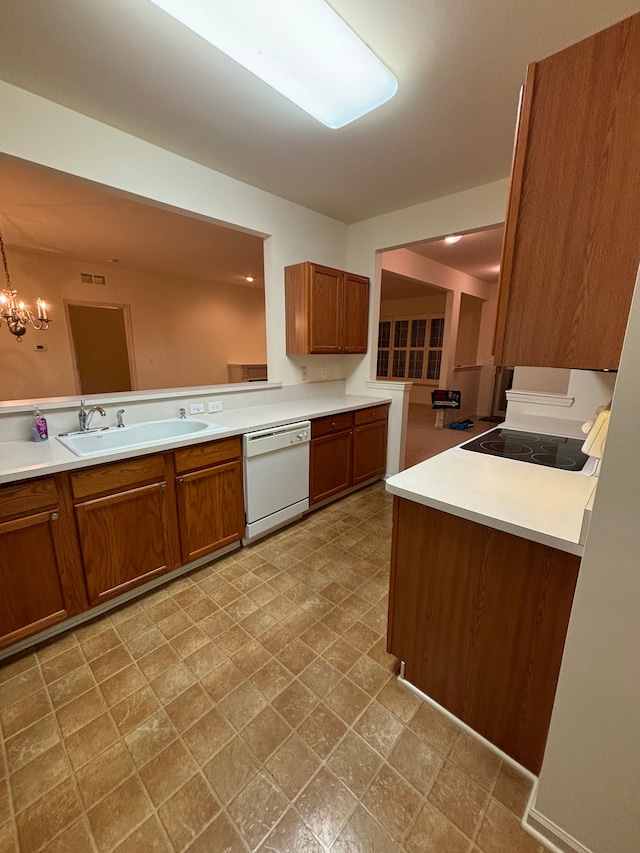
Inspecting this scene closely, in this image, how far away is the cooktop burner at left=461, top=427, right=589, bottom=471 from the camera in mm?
1500

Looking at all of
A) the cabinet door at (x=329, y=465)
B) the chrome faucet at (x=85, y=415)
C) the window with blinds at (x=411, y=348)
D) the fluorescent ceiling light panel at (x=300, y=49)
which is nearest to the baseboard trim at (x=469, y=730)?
the cabinet door at (x=329, y=465)

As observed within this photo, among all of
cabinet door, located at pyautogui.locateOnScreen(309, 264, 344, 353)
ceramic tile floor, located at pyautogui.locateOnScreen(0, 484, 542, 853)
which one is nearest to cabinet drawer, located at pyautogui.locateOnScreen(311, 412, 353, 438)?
cabinet door, located at pyautogui.locateOnScreen(309, 264, 344, 353)

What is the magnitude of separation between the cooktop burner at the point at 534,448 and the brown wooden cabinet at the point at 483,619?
0.61 metres

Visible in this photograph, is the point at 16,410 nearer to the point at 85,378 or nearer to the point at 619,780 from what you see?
the point at 619,780

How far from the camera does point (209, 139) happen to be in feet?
6.77

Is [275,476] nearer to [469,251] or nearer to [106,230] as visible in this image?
[106,230]

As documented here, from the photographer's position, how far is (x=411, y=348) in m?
7.94

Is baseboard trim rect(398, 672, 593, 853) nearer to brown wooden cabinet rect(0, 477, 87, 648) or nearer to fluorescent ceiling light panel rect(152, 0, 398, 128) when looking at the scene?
brown wooden cabinet rect(0, 477, 87, 648)

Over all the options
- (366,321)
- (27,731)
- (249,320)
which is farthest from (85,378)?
(27,731)

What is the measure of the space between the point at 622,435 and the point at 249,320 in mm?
7005

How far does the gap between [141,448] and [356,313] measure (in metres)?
2.43

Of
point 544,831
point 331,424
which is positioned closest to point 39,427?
point 331,424

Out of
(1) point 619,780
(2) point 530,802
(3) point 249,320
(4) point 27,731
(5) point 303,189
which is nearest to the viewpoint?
(1) point 619,780

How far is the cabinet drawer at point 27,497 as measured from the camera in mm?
1387
